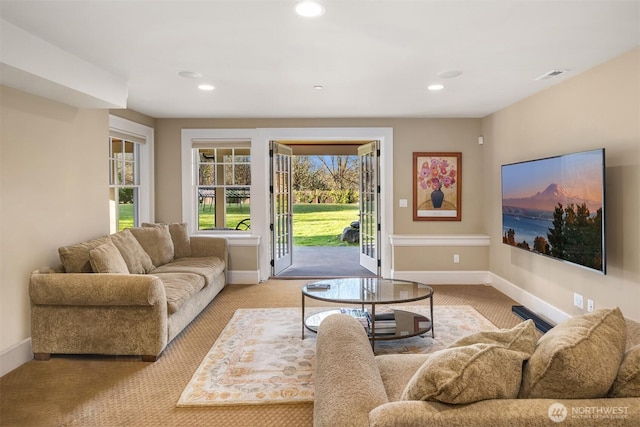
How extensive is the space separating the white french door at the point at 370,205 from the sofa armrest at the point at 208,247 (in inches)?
86.5

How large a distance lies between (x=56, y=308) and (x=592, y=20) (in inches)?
160

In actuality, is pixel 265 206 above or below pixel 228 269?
above

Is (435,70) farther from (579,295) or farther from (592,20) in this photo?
(579,295)

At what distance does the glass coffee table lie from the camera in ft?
10.8

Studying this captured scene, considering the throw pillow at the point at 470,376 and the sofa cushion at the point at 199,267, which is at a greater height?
the throw pillow at the point at 470,376

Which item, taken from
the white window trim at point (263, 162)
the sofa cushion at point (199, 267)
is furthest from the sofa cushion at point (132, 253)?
the white window trim at point (263, 162)

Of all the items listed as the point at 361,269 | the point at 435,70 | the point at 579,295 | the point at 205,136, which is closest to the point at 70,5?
the point at 435,70

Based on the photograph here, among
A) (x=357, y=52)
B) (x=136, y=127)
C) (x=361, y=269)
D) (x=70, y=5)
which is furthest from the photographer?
(x=361, y=269)

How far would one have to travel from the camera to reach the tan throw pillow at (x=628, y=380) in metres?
1.24

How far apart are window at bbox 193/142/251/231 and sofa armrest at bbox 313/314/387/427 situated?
4144 mm

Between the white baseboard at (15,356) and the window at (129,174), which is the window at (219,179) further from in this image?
the white baseboard at (15,356)

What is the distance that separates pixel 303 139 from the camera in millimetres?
5809

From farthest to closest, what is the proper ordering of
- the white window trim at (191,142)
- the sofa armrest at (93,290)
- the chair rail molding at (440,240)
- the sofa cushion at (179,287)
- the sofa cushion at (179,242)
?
the white window trim at (191,142), the chair rail molding at (440,240), the sofa cushion at (179,242), the sofa cushion at (179,287), the sofa armrest at (93,290)

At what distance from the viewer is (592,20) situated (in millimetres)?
2486
